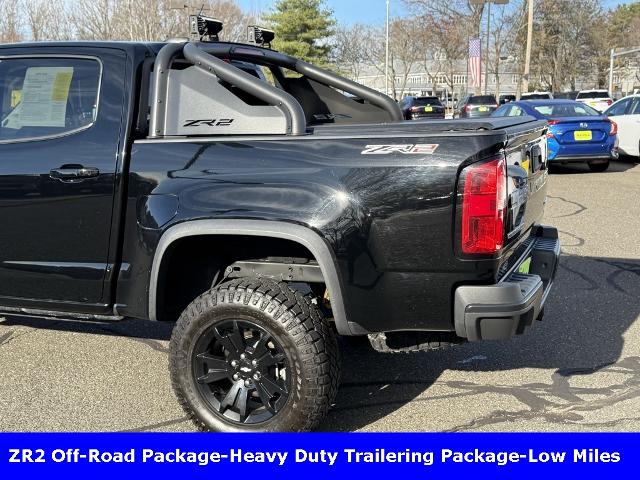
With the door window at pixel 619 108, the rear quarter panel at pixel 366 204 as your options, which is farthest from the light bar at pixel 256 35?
the door window at pixel 619 108

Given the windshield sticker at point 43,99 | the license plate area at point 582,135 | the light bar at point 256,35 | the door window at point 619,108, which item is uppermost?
the light bar at point 256,35

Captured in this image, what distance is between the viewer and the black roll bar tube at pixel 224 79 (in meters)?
3.33

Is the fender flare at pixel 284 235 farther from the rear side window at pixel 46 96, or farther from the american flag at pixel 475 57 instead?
the american flag at pixel 475 57

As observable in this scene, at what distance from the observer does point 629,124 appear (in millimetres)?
14227

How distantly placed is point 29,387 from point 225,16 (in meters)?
36.9

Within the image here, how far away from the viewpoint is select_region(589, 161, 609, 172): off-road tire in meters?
13.7

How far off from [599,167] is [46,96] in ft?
40.4

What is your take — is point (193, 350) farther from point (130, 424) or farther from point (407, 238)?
point (407, 238)

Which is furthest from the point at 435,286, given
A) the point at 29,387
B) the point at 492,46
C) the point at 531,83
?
the point at 531,83

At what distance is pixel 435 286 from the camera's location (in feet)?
9.84

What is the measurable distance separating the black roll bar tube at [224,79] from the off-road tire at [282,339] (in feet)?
2.63

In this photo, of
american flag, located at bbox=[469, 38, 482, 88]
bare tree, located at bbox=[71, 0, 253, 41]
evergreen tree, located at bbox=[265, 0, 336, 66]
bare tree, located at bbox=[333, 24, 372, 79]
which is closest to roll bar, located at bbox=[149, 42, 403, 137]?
bare tree, located at bbox=[71, 0, 253, 41]

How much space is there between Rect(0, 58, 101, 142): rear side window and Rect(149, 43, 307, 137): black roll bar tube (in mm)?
376

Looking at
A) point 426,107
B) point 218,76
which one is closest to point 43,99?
point 218,76
